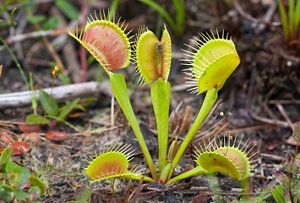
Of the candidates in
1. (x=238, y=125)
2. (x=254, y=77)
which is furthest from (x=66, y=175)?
(x=254, y=77)

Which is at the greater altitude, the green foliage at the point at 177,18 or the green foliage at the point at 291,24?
the green foliage at the point at 177,18

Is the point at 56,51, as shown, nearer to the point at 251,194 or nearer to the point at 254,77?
the point at 254,77

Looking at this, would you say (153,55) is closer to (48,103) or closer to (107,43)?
(107,43)

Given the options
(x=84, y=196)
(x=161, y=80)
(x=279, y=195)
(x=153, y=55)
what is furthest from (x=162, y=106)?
(x=279, y=195)

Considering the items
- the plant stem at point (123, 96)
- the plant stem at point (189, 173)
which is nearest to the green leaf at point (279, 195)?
the plant stem at point (189, 173)

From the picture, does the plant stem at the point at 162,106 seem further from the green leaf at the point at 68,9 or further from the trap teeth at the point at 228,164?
the green leaf at the point at 68,9
